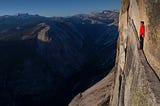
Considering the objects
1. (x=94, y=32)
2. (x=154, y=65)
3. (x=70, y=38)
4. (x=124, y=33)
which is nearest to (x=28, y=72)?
(x=70, y=38)

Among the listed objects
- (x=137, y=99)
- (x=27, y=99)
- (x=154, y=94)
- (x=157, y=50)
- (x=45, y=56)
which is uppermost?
(x=157, y=50)

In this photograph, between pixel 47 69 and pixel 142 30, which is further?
pixel 47 69

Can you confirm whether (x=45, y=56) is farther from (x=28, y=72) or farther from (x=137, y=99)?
(x=137, y=99)

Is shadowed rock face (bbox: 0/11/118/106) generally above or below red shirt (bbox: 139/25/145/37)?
below

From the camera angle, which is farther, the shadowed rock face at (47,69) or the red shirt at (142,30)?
the shadowed rock face at (47,69)

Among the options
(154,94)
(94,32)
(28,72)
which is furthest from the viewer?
(94,32)

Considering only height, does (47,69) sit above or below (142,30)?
below

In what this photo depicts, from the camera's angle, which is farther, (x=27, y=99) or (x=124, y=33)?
(x=27, y=99)

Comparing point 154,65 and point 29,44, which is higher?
point 154,65

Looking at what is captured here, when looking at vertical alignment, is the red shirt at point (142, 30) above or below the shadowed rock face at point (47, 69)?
above

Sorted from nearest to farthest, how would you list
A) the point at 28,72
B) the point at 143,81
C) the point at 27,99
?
the point at 143,81
the point at 27,99
the point at 28,72

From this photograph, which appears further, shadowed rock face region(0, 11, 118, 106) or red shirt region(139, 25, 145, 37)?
shadowed rock face region(0, 11, 118, 106)
